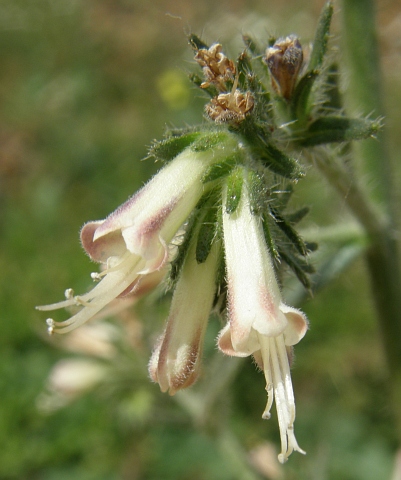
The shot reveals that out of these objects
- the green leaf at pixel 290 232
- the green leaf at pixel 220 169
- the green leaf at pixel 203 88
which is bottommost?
the green leaf at pixel 290 232

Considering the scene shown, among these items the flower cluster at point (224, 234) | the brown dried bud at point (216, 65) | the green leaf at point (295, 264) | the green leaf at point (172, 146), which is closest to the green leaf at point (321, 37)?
the flower cluster at point (224, 234)

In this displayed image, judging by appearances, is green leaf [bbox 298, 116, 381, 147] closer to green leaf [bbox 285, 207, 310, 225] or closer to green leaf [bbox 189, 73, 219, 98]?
green leaf [bbox 285, 207, 310, 225]

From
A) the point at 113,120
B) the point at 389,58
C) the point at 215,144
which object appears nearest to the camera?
the point at 215,144

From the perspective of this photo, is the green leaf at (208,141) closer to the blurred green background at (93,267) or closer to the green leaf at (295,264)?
the blurred green background at (93,267)

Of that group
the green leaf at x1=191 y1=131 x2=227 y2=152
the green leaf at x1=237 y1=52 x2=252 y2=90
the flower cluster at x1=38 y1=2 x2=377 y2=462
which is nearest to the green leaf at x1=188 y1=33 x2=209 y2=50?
the flower cluster at x1=38 y1=2 x2=377 y2=462

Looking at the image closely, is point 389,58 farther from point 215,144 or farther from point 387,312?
point 215,144

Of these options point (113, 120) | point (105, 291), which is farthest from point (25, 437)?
point (113, 120)
